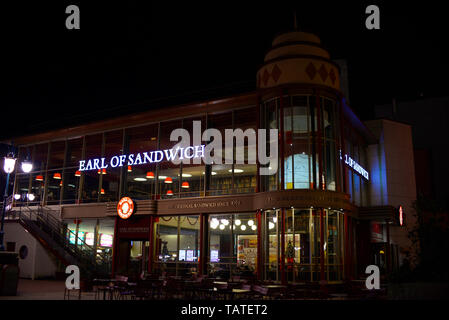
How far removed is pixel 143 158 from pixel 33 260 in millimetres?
8939

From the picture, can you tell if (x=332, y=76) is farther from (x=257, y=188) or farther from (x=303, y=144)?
(x=257, y=188)

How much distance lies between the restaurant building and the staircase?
15.4 inches

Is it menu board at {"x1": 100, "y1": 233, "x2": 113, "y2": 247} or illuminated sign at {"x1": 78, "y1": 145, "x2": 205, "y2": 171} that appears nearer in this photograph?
illuminated sign at {"x1": 78, "y1": 145, "x2": 205, "y2": 171}

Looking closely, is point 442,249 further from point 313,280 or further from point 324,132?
point 324,132

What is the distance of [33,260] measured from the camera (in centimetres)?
2522

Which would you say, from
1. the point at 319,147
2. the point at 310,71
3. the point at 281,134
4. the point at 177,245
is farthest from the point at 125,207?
the point at 310,71

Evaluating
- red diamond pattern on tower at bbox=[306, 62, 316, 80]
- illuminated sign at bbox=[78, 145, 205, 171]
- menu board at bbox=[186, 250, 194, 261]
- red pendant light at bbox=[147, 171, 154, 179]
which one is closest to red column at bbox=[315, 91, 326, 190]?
red diamond pattern on tower at bbox=[306, 62, 316, 80]

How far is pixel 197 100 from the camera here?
23.4m

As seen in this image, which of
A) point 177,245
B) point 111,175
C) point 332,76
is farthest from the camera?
point 111,175

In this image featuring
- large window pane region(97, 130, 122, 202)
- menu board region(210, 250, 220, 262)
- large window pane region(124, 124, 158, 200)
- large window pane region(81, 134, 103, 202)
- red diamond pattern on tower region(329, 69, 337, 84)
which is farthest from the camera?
large window pane region(81, 134, 103, 202)

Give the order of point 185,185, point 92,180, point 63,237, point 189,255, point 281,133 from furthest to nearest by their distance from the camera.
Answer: point 92,180 < point 63,237 < point 185,185 < point 189,255 < point 281,133

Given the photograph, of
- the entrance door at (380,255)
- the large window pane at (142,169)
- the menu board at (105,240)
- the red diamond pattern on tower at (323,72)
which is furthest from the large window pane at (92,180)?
the entrance door at (380,255)

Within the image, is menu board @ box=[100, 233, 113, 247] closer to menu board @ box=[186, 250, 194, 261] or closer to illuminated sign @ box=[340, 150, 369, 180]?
menu board @ box=[186, 250, 194, 261]

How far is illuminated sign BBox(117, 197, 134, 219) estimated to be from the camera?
931 inches
